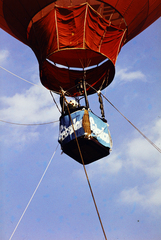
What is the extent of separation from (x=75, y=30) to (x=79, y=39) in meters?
0.42

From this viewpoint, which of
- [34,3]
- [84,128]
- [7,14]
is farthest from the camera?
[7,14]

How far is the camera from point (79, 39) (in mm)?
12906

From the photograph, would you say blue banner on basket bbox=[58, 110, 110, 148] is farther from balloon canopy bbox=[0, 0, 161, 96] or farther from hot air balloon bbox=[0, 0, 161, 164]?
balloon canopy bbox=[0, 0, 161, 96]

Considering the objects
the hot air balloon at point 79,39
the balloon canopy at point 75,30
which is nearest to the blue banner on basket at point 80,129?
the hot air balloon at point 79,39

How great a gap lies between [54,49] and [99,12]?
2390 millimetres

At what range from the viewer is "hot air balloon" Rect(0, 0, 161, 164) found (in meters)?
12.6

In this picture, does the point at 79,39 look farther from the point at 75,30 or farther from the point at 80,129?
the point at 80,129

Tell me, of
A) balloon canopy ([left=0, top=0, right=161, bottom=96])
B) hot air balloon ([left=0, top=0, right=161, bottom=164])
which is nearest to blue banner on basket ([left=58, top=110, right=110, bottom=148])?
hot air balloon ([left=0, top=0, right=161, bottom=164])

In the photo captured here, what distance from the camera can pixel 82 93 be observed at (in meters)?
14.1

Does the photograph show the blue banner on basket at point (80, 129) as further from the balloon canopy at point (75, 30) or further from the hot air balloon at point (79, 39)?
the balloon canopy at point (75, 30)

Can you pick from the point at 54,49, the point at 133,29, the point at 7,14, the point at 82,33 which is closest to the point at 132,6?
the point at 133,29

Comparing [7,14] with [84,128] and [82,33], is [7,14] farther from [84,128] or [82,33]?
[84,128]

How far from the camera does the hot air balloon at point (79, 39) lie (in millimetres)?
12571

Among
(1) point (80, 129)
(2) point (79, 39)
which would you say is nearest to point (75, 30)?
(2) point (79, 39)
